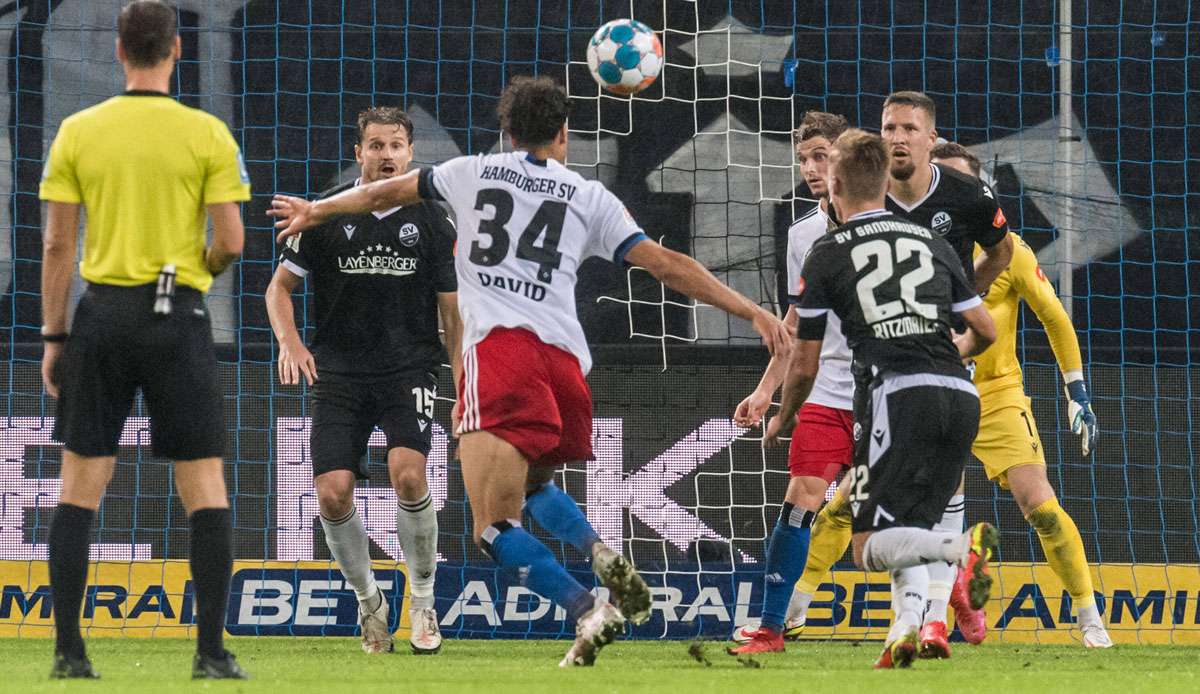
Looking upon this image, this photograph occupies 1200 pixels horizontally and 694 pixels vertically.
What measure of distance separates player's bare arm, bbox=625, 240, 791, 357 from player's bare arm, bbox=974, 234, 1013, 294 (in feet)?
5.40

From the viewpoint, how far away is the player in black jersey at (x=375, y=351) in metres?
7.17

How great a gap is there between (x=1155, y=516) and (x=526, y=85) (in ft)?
15.1

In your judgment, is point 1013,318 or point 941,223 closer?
point 941,223

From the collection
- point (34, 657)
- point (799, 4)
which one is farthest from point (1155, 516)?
point (34, 657)

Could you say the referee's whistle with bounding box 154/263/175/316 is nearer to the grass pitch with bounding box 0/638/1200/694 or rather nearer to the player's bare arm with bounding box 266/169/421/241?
the player's bare arm with bounding box 266/169/421/241

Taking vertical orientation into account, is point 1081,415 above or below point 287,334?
below

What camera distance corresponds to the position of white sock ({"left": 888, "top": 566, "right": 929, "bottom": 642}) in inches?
223

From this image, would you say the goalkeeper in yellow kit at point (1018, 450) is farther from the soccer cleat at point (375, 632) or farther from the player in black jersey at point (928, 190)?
the soccer cleat at point (375, 632)

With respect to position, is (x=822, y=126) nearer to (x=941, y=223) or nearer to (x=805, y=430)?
(x=941, y=223)

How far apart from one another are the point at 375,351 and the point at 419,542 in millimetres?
798

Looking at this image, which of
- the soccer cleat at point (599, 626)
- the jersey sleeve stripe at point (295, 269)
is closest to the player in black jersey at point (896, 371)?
the soccer cleat at point (599, 626)

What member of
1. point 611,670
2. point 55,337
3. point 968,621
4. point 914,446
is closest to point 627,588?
point 611,670

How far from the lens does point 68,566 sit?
4.98 meters

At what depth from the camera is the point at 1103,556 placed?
29.5ft
